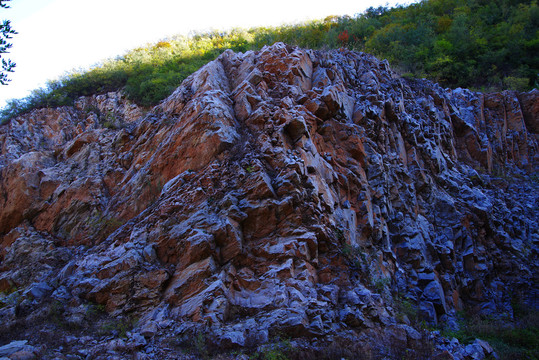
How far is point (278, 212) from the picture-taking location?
767cm

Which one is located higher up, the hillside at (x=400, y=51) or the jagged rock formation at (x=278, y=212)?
the hillside at (x=400, y=51)

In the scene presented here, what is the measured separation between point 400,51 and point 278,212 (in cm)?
1870

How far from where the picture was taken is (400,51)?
21578 millimetres

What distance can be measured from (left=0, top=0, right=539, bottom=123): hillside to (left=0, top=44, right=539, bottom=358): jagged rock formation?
204 inches

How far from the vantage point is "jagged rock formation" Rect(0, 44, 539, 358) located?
6.80 m

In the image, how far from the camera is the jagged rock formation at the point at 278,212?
6.80 m

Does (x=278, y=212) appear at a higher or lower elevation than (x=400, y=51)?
lower

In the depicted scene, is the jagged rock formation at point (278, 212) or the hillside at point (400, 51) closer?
the jagged rock formation at point (278, 212)

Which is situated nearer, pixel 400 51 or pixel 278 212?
pixel 278 212

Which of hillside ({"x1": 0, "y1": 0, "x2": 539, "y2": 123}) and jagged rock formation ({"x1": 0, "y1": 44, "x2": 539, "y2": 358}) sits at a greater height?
hillside ({"x1": 0, "y1": 0, "x2": 539, "y2": 123})

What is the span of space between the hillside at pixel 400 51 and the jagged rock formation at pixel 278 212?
5173mm

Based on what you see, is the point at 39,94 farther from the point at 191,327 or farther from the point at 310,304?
the point at 310,304

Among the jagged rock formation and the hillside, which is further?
the hillside

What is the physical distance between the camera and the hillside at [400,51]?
61.4ft
